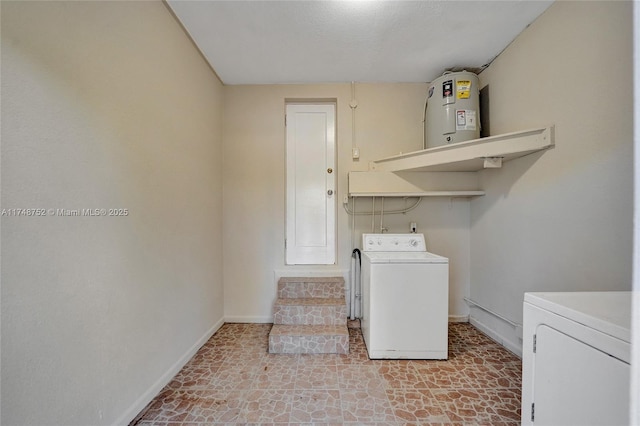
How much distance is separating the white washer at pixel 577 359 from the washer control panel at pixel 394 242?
4.78ft

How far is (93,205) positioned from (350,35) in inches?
83.0

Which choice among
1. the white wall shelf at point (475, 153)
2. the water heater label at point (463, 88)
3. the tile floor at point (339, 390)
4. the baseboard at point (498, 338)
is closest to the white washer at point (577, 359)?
the tile floor at point (339, 390)

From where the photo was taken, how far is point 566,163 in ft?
5.03

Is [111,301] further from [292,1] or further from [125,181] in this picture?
[292,1]

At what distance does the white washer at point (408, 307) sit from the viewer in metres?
1.93

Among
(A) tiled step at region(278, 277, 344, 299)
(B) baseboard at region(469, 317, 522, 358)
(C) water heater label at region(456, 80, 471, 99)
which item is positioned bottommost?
→ (B) baseboard at region(469, 317, 522, 358)

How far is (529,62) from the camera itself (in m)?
1.82

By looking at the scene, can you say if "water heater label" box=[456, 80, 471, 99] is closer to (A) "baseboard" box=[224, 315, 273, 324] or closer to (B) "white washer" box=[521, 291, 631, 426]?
(B) "white washer" box=[521, 291, 631, 426]

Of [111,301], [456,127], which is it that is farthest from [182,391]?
Result: [456,127]

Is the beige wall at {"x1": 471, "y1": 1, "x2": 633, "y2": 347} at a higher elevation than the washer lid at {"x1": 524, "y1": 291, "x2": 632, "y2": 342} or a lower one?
higher

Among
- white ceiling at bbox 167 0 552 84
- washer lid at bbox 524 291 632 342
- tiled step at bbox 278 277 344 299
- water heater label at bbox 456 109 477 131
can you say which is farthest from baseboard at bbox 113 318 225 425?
water heater label at bbox 456 109 477 131

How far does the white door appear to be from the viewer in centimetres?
273

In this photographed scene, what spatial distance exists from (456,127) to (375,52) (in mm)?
1015

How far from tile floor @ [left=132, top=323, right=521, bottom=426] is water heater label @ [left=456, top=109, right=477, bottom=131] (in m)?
2.00
